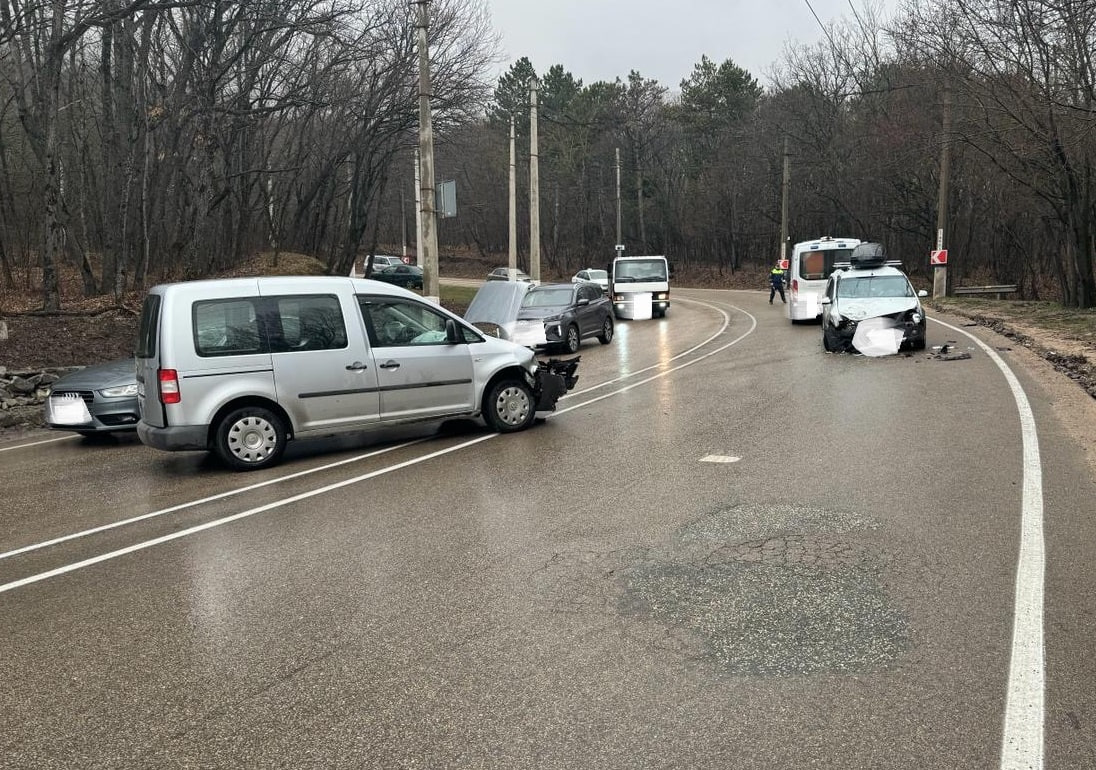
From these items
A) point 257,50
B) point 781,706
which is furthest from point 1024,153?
point 781,706

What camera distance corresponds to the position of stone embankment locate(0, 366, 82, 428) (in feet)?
40.5

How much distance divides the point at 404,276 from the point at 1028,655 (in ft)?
151

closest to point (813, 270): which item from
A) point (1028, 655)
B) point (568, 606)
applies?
point (568, 606)

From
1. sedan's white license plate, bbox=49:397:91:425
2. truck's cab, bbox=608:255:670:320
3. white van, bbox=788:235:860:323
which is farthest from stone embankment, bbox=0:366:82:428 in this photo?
truck's cab, bbox=608:255:670:320

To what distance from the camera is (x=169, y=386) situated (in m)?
8.31

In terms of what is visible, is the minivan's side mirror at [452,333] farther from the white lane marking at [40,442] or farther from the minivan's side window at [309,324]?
the white lane marking at [40,442]

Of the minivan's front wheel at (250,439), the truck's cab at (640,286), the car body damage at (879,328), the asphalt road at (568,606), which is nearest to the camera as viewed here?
the asphalt road at (568,606)

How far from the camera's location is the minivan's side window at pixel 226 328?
27.9 ft

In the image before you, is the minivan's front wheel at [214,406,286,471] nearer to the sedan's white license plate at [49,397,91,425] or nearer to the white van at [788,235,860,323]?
the sedan's white license plate at [49,397,91,425]

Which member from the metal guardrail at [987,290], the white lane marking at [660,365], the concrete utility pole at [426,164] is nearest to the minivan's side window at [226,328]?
the white lane marking at [660,365]

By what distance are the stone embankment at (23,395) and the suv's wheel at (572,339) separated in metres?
10.3

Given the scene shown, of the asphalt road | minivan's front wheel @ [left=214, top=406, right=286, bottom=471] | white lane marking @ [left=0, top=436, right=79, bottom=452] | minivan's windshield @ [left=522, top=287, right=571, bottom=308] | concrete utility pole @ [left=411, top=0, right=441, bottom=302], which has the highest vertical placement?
concrete utility pole @ [left=411, top=0, right=441, bottom=302]

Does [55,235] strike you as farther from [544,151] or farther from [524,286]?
[544,151]

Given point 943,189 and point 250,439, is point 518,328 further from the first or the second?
point 943,189
